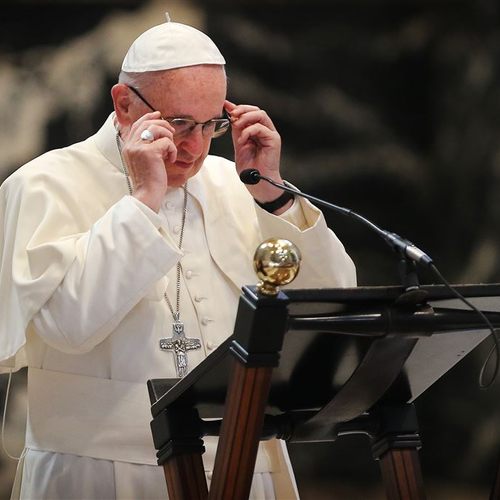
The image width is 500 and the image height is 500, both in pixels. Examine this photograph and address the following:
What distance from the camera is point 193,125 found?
3.67 meters

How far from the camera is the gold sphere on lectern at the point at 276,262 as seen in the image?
1.99 metres

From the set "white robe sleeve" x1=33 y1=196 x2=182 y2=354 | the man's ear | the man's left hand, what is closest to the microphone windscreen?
"white robe sleeve" x1=33 y1=196 x2=182 y2=354

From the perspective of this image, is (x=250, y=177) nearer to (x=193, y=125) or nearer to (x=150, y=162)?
(x=150, y=162)

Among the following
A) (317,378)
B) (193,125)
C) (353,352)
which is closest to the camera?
(353,352)

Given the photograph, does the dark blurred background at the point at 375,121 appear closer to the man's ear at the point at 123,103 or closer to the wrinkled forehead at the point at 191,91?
the man's ear at the point at 123,103

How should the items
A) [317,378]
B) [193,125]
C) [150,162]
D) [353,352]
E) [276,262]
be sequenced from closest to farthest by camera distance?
1. [276,262]
2. [353,352]
3. [317,378]
4. [150,162]
5. [193,125]

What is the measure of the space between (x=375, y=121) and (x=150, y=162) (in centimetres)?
334

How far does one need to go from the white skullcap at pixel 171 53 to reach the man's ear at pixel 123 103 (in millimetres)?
79

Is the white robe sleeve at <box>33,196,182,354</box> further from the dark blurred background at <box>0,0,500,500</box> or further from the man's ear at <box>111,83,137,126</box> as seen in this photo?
the dark blurred background at <box>0,0,500,500</box>

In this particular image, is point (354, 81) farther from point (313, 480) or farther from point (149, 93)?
point (149, 93)

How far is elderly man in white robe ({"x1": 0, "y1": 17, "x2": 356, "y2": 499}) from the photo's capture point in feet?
10.6

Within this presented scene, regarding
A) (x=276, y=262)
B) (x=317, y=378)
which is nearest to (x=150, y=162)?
(x=317, y=378)

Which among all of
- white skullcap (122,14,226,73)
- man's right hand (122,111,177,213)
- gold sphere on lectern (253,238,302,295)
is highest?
white skullcap (122,14,226,73)

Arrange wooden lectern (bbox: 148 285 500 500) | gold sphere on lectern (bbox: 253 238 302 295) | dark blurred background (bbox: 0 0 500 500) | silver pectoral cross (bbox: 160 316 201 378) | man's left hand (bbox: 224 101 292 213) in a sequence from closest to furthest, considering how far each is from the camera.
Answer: gold sphere on lectern (bbox: 253 238 302 295)
wooden lectern (bbox: 148 285 500 500)
silver pectoral cross (bbox: 160 316 201 378)
man's left hand (bbox: 224 101 292 213)
dark blurred background (bbox: 0 0 500 500)
